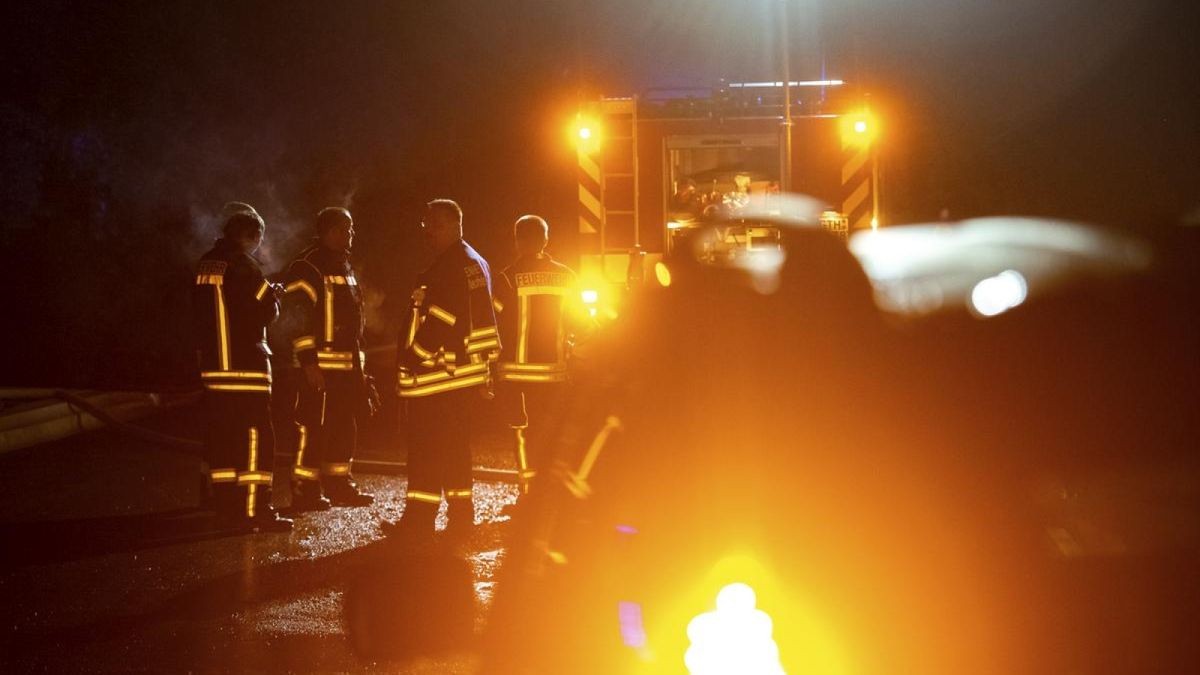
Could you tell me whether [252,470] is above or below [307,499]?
above

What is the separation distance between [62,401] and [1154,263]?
9251 millimetres

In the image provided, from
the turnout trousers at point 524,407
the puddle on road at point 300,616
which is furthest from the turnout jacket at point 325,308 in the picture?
the puddle on road at point 300,616

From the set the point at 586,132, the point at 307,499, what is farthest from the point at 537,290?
the point at 586,132

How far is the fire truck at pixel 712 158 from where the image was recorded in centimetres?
1080

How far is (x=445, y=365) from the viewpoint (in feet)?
20.5

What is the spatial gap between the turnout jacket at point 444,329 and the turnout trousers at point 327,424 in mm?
900

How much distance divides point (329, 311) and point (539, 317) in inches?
47.5

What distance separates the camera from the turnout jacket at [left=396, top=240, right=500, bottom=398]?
246 inches

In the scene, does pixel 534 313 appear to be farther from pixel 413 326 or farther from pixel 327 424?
pixel 327 424

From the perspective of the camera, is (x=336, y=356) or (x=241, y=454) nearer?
(x=241, y=454)

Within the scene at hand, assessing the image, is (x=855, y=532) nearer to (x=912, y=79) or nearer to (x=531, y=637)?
(x=531, y=637)

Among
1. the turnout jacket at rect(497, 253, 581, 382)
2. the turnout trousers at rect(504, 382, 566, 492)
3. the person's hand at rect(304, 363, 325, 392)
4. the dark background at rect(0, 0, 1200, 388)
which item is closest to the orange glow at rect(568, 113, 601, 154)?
the turnout trousers at rect(504, 382, 566, 492)

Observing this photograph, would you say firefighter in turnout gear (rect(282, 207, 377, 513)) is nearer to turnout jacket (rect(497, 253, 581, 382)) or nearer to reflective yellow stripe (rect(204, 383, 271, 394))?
reflective yellow stripe (rect(204, 383, 271, 394))

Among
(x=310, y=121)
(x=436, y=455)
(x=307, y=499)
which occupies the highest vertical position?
(x=310, y=121)
